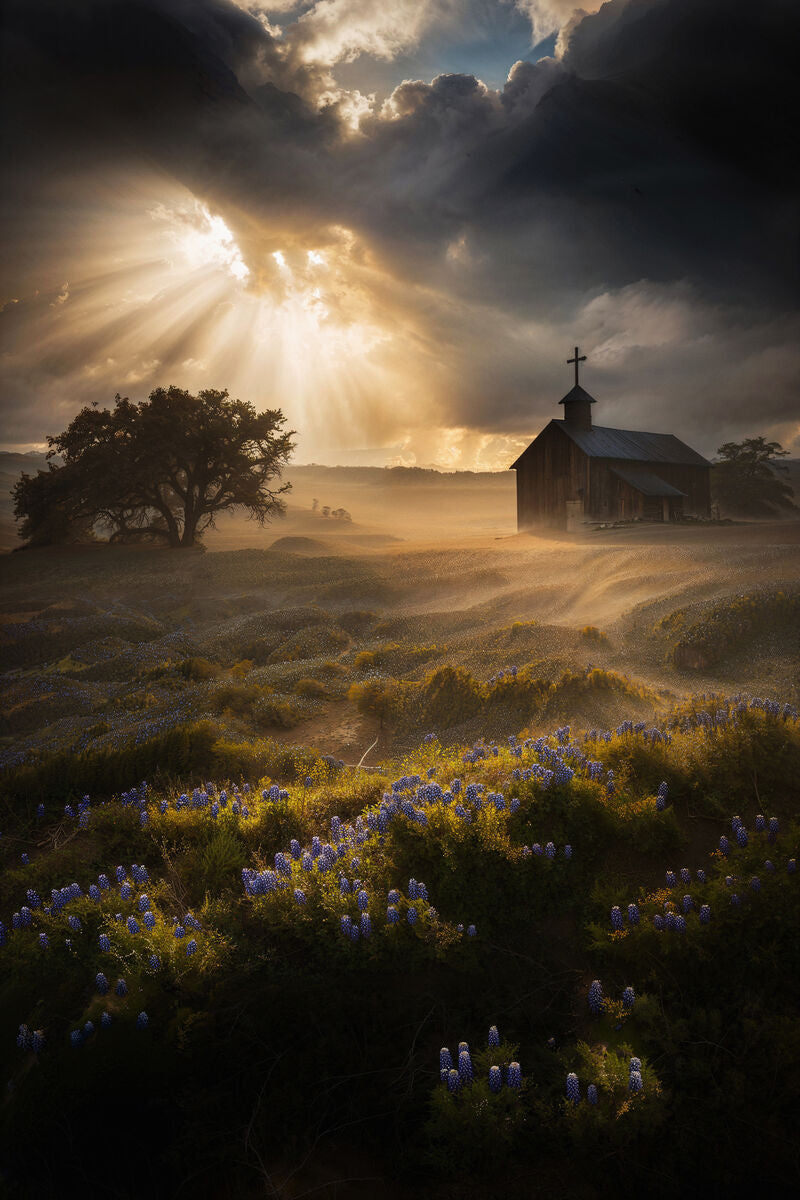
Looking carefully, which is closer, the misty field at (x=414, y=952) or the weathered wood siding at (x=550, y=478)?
the misty field at (x=414, y=952)

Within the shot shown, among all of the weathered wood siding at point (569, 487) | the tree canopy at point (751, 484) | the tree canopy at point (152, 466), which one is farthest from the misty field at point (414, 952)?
the tree canopy at point (751, 484)

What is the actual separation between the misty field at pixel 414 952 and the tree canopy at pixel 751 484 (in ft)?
164

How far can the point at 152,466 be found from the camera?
33469 millimetres

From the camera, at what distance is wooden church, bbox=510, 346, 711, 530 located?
128ft

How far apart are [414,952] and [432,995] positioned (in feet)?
0.95

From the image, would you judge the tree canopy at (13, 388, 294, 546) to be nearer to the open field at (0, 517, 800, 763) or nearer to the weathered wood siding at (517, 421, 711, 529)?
the open field at (0, 517, 800, 763)

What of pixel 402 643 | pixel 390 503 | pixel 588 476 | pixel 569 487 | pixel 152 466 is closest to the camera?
pixel 402 643

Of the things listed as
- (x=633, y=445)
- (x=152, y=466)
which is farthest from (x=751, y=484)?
(x=152, y=466)

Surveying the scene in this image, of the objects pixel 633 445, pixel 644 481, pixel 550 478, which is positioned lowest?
pixel 644 481

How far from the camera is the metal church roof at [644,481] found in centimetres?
3944

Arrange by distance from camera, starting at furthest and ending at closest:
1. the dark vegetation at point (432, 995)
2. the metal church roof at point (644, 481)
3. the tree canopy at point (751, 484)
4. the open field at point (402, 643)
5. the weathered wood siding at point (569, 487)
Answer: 1. the tree canopy at point (751, 484)
2. the metal church roof at point (644, 481)
3. the weathered wood siding at point (569, 487)
4. the open field at point (402, 643)
5. the dark vegetation at point (432, 995)

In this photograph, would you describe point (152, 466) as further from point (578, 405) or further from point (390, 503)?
point (390, 503)

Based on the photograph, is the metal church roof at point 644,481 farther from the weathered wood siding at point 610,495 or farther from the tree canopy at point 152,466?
the tree canopy at point 152,466

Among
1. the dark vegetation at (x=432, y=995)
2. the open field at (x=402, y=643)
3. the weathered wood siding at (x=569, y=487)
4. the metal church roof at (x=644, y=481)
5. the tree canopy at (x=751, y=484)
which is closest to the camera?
the dark vegetation at (x=432, y=995)
